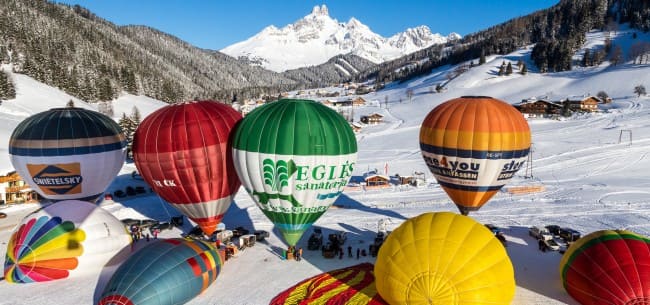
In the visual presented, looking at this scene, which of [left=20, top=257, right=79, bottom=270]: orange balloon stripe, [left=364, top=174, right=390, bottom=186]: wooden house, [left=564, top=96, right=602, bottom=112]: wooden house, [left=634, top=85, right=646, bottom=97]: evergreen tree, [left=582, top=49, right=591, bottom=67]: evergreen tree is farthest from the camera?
[left=582, top=49, right=591, bottom=67]: evergreen tree

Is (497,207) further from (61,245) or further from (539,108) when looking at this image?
(539,108)

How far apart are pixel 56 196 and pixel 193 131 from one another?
455 inches

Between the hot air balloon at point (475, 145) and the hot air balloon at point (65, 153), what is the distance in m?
18.2

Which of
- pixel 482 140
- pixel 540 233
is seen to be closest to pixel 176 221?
pixel 482 140

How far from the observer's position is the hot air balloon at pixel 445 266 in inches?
456

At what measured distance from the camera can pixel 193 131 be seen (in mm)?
16609

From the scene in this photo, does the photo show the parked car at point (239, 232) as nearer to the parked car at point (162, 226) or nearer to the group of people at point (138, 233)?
the parked car at point (162, 226)

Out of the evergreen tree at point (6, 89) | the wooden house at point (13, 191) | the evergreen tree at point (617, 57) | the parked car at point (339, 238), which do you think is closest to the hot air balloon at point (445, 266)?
the parked car at point (339, 238)

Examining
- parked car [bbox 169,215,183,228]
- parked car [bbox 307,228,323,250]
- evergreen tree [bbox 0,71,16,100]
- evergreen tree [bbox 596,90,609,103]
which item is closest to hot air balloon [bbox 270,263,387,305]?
parked car [bbox 307,228,323,250]

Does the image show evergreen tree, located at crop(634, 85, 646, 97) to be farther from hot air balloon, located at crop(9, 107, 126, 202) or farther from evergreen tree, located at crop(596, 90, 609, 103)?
hot air balloon, located at crop(9, 107, 126, 202)

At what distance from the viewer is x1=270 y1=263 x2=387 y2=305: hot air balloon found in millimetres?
14336

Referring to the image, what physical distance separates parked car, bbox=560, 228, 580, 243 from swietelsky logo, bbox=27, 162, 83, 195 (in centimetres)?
2576

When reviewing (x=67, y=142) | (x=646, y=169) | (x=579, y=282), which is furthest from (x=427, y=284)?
(x=646, y=169)

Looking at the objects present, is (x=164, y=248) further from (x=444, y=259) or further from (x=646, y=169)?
(x=646, y=169)
